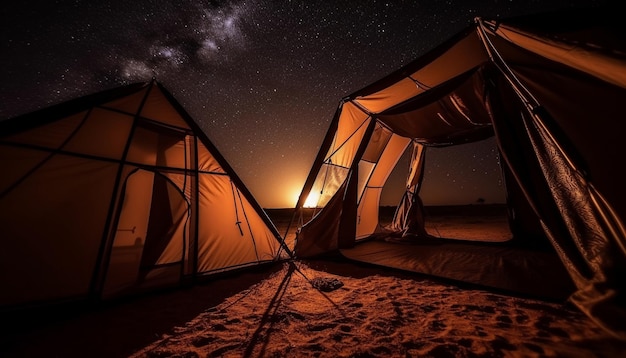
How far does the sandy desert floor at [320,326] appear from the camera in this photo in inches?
80.0

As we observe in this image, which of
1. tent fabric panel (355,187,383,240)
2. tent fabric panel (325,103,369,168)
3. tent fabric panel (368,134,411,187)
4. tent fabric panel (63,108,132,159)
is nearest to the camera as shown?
tent fabric panel (63,108,132,159)

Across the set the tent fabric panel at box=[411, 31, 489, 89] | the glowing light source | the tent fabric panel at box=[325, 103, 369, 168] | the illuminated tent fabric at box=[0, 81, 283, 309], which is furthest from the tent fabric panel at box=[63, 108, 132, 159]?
the tent fabric panel at box=[411, 31, 489, 89]

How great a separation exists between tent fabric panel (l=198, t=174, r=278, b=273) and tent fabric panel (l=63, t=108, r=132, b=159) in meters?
1.20

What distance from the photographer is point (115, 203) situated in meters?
3.25

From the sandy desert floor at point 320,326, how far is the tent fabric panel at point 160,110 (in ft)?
8.61

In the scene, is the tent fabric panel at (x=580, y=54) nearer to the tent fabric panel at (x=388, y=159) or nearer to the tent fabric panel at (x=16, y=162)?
the tent fabric panel at (x=388, y=159)

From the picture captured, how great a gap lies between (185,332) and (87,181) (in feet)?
7.55

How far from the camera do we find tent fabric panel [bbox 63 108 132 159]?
3101 mm

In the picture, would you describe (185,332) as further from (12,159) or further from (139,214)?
(12,159)

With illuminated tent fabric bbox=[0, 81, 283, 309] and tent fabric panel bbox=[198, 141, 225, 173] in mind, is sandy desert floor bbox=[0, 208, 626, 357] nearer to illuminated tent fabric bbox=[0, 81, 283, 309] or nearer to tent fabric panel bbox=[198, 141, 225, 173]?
illuminated tent fabric bbox=[0, 81, 283, 309]

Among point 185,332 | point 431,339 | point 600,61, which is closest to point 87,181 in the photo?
point 185,332

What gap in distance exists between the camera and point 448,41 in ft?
11.8

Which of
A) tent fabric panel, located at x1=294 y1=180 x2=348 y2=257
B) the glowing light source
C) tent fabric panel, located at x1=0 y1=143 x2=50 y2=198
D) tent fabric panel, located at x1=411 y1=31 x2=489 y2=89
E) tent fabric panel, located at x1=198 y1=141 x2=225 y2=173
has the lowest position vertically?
tent fabric panel, located at x1=294 y1=180 x2=348 y2=257

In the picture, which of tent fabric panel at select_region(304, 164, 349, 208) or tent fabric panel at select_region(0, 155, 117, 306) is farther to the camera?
tent fabric panel at select_region(304, 164, 349, 208)
